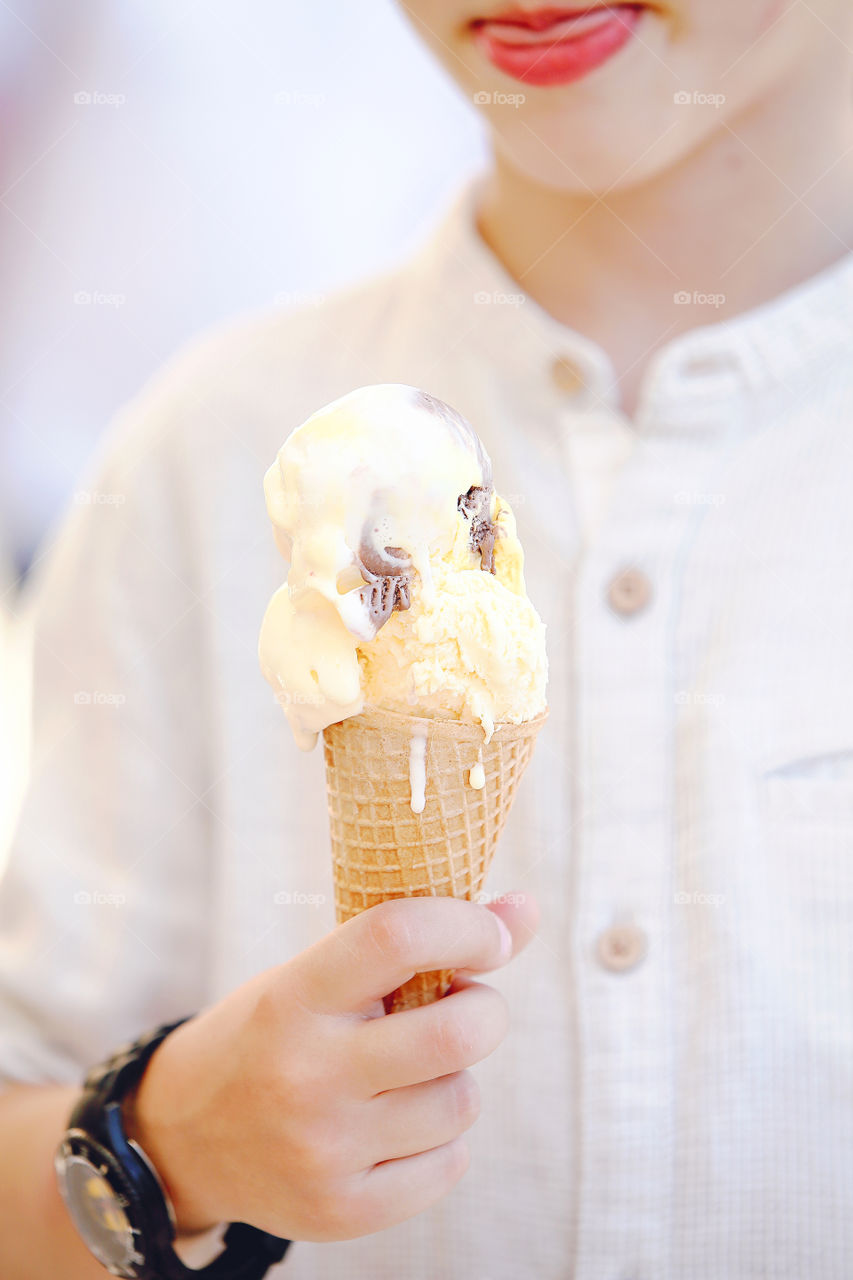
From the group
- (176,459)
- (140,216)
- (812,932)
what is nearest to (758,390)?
(812,932)

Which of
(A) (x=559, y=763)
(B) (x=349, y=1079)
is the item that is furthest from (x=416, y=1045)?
(A) (x=559, y=763)

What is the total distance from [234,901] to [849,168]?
905mm

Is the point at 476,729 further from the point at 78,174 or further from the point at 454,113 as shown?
the point at 78,174

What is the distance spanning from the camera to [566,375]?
3.34 feet

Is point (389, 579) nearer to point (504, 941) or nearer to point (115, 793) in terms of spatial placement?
point (504, 941)

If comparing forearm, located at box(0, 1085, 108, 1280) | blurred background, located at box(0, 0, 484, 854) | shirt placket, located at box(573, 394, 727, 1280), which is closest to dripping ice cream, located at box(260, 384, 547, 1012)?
shirt placket, located at box(573, 394, 727, 1280)

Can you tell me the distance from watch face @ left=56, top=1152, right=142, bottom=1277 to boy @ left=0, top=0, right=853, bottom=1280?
0.14 ft

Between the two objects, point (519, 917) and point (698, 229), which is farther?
point (698, 229)

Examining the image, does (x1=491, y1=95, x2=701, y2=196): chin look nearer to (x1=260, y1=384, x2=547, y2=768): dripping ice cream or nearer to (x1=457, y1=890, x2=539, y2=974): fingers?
(x1=260, y1=384, x2=547, y2=768): dripping ice cream

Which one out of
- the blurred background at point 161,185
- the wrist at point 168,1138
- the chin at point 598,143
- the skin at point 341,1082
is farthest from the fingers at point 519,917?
the blurred background at point 161,185

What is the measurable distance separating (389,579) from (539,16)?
0.48m

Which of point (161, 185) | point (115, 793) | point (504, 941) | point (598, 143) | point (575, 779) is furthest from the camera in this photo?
point (161, 185)

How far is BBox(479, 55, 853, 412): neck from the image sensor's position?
0.98 m

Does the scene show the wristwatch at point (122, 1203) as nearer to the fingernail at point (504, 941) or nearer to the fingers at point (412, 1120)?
the fingers at point (412, 1120)
